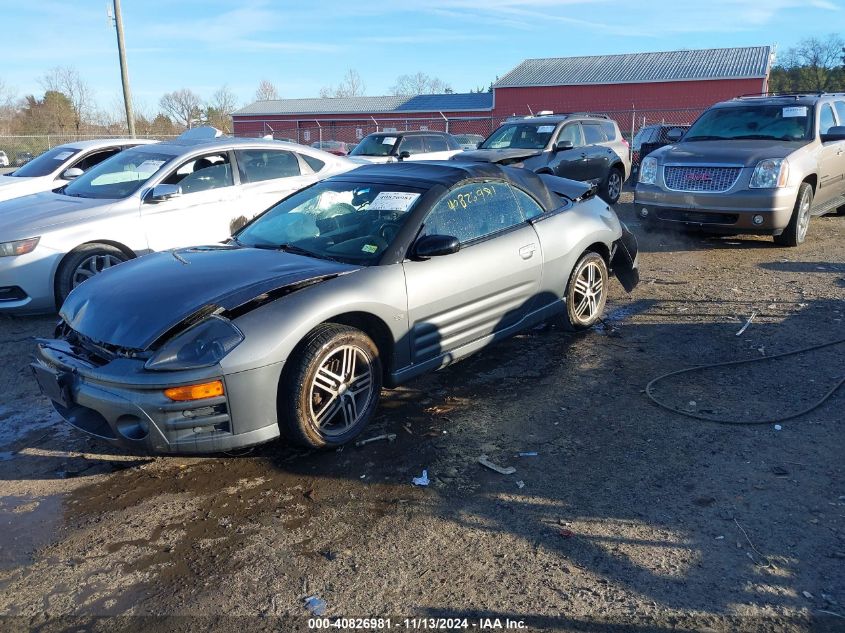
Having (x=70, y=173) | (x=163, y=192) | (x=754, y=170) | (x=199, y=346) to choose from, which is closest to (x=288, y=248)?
(x=199, y=346)

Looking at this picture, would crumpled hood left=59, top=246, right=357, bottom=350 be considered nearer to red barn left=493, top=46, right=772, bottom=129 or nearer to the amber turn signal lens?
the amber turn signal lens

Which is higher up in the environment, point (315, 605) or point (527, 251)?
point (527, 251)

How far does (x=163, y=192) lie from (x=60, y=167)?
4470 mm

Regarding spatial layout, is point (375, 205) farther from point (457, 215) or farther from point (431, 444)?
point (431, 444)

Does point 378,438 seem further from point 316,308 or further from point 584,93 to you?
point 584,93

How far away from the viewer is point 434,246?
4344 millimetres

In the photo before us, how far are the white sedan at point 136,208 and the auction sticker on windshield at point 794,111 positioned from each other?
6.34 meters

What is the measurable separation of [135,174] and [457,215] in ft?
14.6

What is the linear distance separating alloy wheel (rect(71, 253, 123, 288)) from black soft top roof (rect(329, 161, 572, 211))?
2.87 meters

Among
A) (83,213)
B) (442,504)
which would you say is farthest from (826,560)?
(83,213)

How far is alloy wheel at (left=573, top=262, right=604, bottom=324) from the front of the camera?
19.3 feet

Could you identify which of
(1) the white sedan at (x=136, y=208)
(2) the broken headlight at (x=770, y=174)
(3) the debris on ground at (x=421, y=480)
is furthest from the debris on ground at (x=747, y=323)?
(1) the white sedan at (x=136, y=208)

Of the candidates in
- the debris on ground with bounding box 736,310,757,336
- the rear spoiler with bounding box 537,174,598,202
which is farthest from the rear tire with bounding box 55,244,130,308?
the debris on ground with bounding box 736,310,757,336

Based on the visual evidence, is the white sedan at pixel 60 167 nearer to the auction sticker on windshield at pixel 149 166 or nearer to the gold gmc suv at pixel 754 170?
the auction sticker on windshield at pixel 149 166
